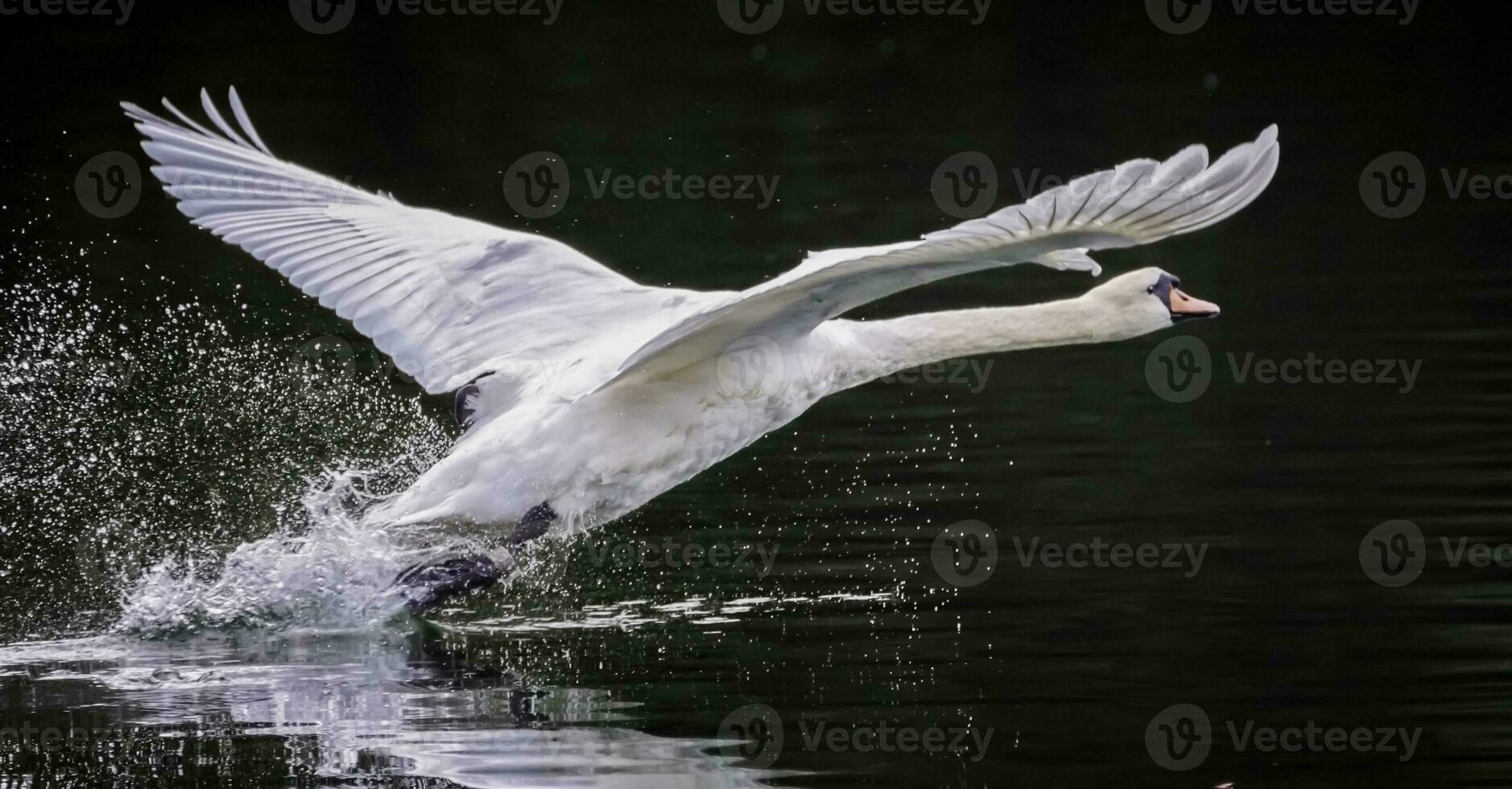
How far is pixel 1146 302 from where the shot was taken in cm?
786

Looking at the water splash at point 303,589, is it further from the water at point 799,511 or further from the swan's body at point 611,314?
the swan's body at point 611,314

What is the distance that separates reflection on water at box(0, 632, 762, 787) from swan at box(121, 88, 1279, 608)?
0.64m

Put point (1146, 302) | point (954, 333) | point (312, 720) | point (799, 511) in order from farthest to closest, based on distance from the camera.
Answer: point (799, 511) → point (1146, 302) → point (954, 333) → point (312, 720)

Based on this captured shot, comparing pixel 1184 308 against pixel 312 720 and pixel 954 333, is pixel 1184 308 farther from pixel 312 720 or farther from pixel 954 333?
pixel 312 720

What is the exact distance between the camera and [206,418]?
10.3 meters

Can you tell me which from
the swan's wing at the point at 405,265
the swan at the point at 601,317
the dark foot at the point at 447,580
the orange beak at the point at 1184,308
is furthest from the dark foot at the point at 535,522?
the orange beak at the point at 1184,308

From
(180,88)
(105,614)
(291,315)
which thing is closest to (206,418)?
(291,315)

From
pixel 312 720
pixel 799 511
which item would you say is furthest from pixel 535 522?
pixel 799 511

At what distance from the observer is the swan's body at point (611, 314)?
597cm

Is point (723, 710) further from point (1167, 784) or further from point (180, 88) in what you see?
point (180, 88)

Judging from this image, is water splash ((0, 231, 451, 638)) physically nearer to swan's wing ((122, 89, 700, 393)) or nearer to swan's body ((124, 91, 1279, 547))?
swan's body ((124, 91, 1279, 547))

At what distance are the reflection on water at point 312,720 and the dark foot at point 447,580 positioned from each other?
0.48ft

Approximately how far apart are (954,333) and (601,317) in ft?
4.59

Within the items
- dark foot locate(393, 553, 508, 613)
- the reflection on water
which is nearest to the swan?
dark foot locate(393, 553, 508, 613)
